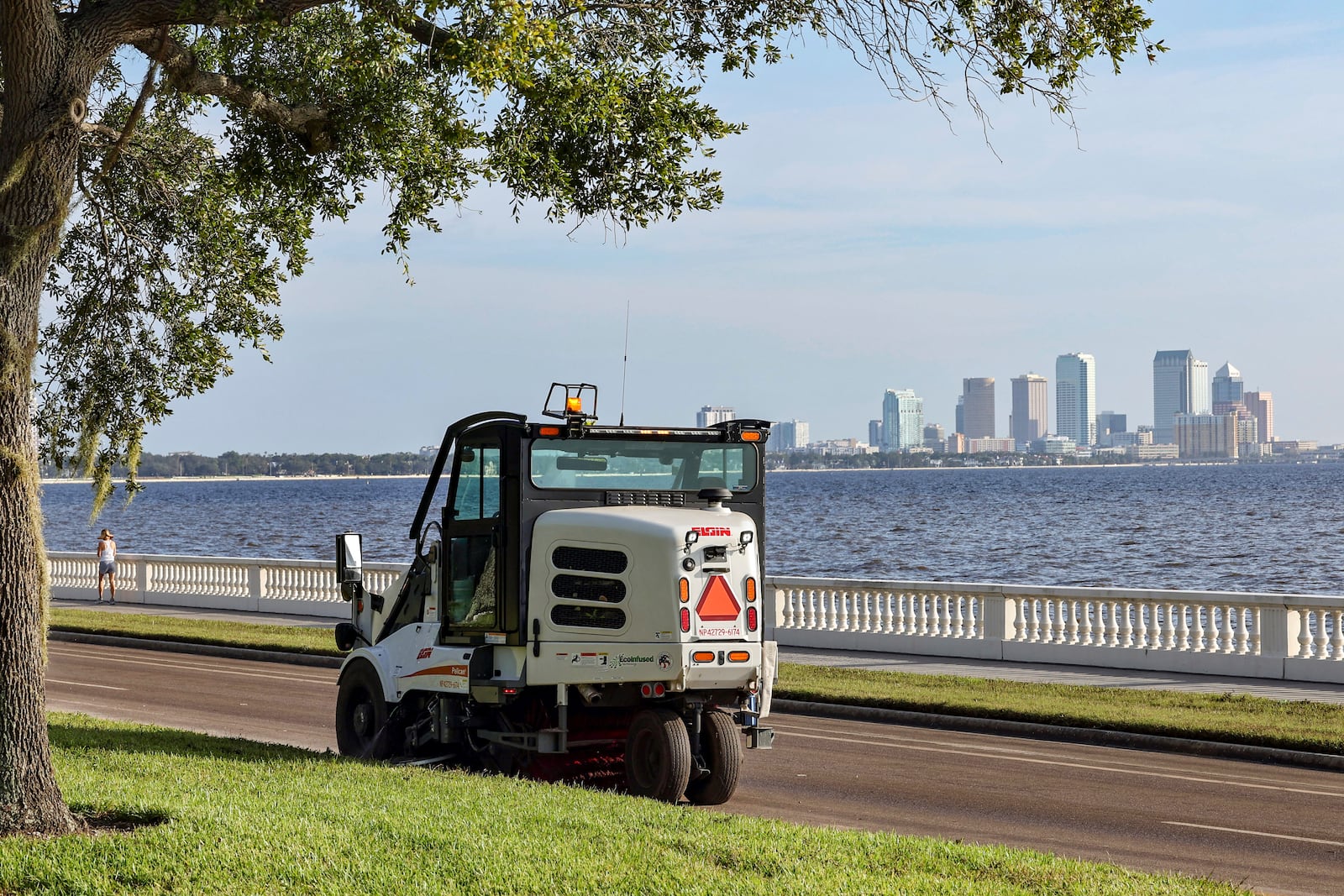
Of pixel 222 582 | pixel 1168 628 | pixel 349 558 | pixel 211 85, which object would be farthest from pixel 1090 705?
pixel 222 582

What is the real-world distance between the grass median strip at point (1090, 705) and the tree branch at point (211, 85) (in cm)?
963

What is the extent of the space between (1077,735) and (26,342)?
1101 centimetres

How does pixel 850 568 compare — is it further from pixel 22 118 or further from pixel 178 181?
pixel 22 118

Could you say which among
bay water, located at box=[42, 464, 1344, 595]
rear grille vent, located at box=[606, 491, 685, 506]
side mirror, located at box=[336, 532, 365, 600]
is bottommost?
bay water, located at box=[42, 464, 1344, 595]

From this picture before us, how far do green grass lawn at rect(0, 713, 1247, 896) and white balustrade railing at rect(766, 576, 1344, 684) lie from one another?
1186 centimetres

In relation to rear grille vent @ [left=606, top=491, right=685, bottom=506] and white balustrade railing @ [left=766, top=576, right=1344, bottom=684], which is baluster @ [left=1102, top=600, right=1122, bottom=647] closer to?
white balustrade railing @ [left=766, top=576, right=1344, bottom=684]

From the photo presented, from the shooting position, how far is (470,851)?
24.4ft

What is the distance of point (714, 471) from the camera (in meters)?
11.3

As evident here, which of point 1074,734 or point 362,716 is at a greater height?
point 362,716

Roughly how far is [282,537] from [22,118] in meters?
88.9

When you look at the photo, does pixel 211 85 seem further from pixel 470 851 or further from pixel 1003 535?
pixel 1003 535

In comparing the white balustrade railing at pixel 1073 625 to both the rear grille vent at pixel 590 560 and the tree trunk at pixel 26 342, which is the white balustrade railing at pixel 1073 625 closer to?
the rear grille vent at pixel 590 560

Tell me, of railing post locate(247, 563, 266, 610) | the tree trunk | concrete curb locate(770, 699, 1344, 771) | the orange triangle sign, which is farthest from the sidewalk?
railing post locate(247, 563, 266, 610)

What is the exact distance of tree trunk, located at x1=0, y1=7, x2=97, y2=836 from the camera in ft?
25.4
